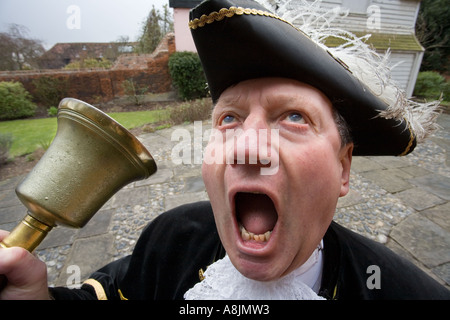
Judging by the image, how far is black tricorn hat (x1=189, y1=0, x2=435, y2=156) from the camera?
Answer: 32.3 inches

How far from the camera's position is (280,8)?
1.05m

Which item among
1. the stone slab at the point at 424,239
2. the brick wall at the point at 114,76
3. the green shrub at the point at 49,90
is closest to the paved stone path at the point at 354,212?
the stone slab at the point at 424,239

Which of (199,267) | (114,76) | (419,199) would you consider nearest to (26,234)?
(199,267)

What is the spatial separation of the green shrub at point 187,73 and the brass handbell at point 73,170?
35.0ft

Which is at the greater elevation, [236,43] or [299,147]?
[236,43]

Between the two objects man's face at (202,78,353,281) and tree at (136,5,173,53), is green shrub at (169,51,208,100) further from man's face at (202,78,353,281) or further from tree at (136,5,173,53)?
man's face at (202,78,353,281)

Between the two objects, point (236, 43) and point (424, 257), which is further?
point (424, 257)

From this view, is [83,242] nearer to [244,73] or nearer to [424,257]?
[244,73]

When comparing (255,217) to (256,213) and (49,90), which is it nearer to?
(256,213)

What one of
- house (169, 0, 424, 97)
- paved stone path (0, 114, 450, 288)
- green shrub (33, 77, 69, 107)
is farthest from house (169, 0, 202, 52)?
paved stone path (0, 114, 450, 288)

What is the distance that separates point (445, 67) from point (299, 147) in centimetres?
2014

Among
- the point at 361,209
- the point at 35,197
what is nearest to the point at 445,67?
the point at 361,209
